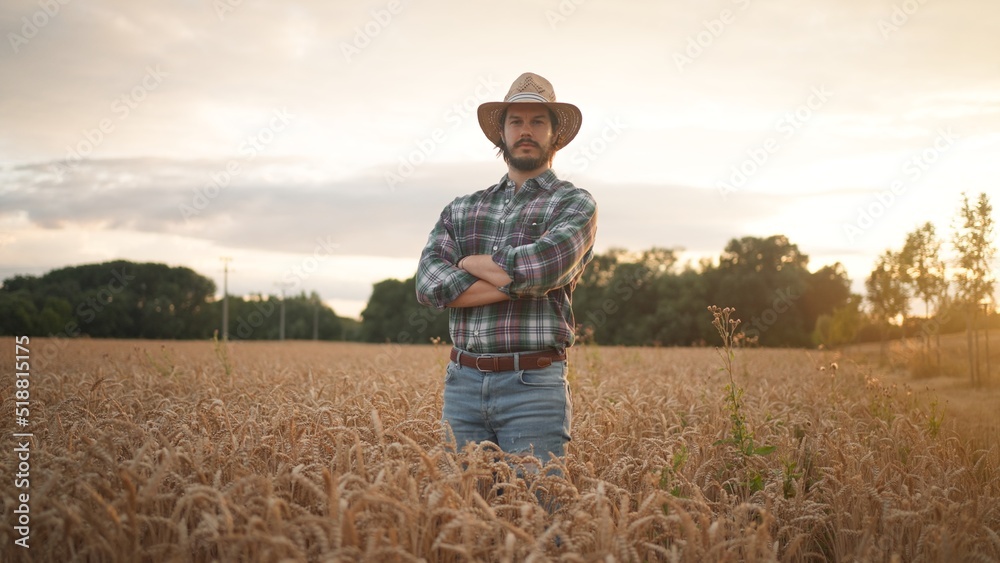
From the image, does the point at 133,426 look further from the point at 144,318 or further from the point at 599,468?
the point at 144,318

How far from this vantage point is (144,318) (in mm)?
72125

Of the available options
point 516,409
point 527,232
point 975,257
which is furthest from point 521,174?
point 975,257

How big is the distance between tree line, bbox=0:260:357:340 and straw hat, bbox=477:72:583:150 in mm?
60751

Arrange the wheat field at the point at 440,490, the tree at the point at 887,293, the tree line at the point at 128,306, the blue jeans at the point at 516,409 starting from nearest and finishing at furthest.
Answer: the wheat field at the point at 440,490, the blue jeans at the point at 516,409, the tree at the point at 887,293, the tree line at the point at 128,306

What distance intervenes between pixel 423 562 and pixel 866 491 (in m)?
3.39

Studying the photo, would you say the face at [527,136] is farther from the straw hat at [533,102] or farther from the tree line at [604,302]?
the tree line at [604,302]

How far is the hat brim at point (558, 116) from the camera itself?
475 centimetres

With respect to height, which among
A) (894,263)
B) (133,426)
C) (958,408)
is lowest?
(958,408)

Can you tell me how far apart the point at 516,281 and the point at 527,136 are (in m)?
1.10

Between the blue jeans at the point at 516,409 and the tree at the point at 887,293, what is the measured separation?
29.8 meters

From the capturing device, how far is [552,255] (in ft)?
13.7

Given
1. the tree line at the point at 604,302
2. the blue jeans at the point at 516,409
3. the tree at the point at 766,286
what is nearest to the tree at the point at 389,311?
the tree line at the point at 604,302

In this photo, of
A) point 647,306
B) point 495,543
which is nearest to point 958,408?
point 495,543

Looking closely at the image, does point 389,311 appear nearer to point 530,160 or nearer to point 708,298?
point 708,298
